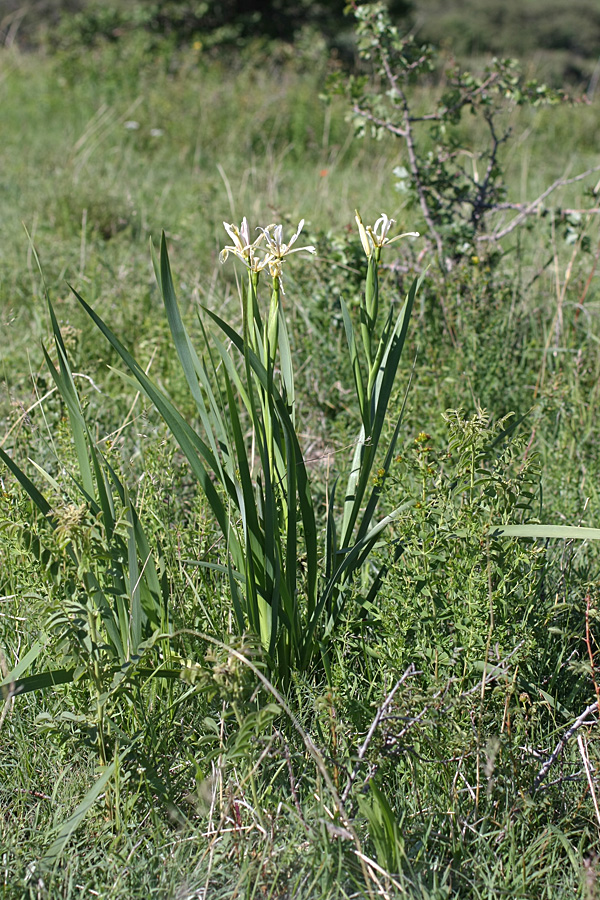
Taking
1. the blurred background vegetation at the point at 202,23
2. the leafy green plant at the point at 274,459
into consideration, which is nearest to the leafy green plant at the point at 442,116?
the leafy green plant at the point at 274,459

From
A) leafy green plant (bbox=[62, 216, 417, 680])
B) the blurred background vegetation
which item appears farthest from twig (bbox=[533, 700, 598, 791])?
the blurred background vegetation

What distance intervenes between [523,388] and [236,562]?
5.04 feet

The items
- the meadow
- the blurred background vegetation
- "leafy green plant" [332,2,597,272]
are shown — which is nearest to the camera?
the meadow

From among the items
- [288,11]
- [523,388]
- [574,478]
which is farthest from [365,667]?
[288,11]

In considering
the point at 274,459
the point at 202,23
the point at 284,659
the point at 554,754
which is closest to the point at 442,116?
the point at 274,459

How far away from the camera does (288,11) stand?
426 inches

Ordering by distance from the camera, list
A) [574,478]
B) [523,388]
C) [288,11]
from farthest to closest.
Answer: [288,11], [523,388], [574,478]

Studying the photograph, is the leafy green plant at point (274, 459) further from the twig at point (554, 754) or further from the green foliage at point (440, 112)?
the green foliage at point (440, 112)

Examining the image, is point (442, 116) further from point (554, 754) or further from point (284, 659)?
point (554, 754)

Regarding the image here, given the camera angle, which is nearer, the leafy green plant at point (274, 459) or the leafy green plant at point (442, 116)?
the leafy green plant at point (274, 459)

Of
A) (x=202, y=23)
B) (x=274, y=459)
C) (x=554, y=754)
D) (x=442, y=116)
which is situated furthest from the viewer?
(x=202, y=23)

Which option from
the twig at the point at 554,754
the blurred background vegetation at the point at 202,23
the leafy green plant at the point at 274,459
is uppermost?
the blurred background vegetation at the point at 202,23

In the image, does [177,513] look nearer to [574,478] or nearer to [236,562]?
[236,562]

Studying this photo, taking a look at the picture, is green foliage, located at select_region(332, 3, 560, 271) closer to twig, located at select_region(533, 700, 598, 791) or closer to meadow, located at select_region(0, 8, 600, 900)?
meadow, located at select_region(0, 8, 600, 900)
